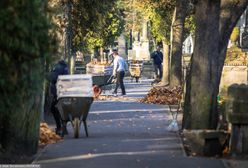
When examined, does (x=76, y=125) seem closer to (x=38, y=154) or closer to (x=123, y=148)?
(x=123, y=148)

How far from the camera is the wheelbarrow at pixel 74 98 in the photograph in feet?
49.2

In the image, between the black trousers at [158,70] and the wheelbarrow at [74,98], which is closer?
the wheelbarrow at [74,98]

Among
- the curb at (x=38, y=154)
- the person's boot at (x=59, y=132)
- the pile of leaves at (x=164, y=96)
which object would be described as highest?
the curb at (x=38, y=154)

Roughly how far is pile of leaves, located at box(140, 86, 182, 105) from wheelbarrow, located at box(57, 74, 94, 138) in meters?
10.3

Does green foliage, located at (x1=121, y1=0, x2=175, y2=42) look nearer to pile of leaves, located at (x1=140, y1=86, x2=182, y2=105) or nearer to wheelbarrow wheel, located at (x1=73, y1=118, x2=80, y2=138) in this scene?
pile of leaves, located at (x1=140, y1=86, x2=182, y2=105)

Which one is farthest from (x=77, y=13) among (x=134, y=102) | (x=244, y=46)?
(x=244, y=46)

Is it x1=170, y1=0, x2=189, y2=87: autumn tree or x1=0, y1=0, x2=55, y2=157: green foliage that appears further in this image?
x1=170, y1=0, x2=189, y2=87: autumn tree

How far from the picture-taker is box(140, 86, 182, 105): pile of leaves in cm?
2561

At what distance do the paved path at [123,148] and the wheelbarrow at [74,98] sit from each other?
1.57 ft

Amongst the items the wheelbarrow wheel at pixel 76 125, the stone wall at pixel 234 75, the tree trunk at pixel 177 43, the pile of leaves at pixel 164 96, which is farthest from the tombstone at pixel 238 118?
the tree trunk at pixel 177 43

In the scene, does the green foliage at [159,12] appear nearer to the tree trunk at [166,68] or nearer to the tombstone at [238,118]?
the tree trunk at [166,68]

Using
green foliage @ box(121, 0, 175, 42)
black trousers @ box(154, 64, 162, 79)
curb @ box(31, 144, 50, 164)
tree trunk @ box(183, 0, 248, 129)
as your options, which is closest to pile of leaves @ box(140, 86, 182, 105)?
green foliage @ box(121, 0, 175, 42)

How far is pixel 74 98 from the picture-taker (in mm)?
14992

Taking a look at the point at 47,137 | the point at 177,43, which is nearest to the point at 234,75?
the point at 177,43
